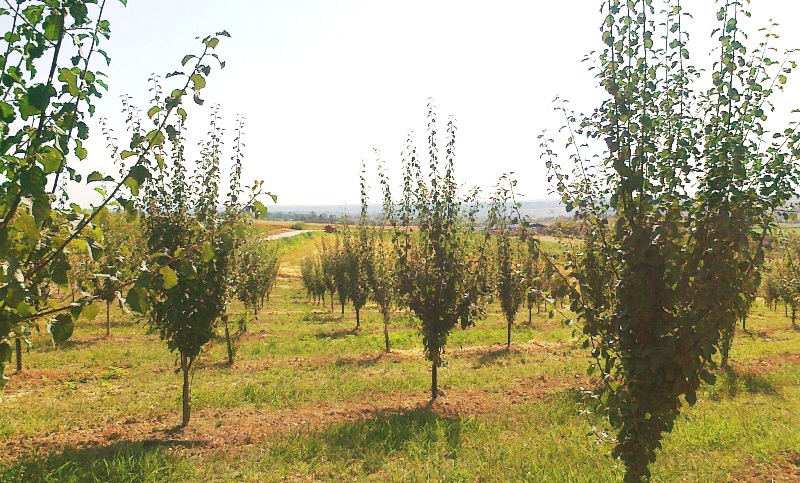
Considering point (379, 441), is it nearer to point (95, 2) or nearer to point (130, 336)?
point (95, 2)

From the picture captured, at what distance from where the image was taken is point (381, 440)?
8.24 m

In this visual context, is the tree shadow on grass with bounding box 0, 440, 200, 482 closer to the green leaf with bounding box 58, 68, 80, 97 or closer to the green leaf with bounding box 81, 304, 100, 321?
the green leaf with bounding box 81, 304, 100, 321

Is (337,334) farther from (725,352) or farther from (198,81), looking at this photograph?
(198,81)

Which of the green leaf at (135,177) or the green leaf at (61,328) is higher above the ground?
the green leaf at (135,177)

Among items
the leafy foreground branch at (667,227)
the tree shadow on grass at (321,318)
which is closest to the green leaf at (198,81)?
the leafy foreground branch at (667,227)

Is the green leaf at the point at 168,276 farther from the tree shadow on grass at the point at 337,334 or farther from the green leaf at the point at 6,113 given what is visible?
the tree shadow on grass at the point at 337,334

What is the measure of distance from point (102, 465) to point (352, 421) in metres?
4.07

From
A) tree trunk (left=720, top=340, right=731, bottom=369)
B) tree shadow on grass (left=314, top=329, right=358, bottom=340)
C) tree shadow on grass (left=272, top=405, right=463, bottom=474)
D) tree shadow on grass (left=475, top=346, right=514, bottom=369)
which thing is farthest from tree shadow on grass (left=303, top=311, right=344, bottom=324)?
tree trunk (left=720, top=340, right=731, bottom=369)

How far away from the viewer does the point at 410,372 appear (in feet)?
45.8

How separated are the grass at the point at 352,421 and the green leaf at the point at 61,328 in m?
3.74

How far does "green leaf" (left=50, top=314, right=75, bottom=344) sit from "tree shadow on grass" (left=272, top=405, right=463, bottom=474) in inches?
227

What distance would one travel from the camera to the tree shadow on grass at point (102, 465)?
6480mm

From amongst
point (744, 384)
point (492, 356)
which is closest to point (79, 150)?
point (744, 384)

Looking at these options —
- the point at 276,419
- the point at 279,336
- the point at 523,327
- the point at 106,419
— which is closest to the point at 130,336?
the point at 279,336
